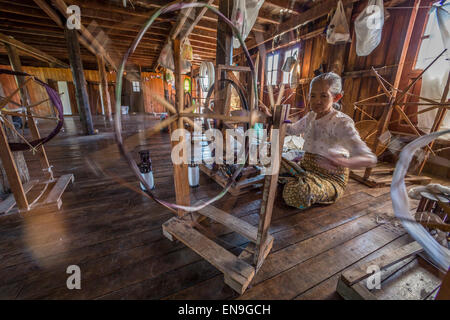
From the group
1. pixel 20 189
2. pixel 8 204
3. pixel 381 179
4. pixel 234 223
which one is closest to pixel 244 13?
pixel 234 223

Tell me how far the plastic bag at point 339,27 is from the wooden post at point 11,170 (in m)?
4.54

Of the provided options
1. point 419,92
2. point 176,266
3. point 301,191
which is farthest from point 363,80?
point 176,266

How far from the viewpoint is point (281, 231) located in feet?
4.81

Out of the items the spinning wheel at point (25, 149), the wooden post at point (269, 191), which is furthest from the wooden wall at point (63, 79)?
the wooden post at point (269, 191)

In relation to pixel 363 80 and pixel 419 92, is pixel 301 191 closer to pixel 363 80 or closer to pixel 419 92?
pixel 419 92

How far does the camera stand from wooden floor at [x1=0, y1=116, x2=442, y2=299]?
3.21ft

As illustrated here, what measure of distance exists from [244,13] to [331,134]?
2.11m

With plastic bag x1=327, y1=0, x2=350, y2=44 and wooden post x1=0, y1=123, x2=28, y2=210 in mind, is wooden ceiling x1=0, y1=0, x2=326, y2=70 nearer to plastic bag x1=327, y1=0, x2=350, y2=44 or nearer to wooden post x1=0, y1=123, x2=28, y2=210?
plastic bag x1=327, y1=0, x2=350, y2=44

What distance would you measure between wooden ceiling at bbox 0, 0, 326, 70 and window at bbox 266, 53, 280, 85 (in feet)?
2.96

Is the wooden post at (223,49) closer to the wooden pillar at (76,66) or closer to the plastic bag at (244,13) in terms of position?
the plastic bag at (244,13)

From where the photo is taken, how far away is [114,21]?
4.65m

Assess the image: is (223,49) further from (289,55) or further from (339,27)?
(289,55)

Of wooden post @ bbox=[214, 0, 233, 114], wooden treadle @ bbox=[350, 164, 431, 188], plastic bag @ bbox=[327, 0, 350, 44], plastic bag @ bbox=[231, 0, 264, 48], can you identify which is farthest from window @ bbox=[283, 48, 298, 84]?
wooden treadle @ bbox=[350, 164, 431, 188]
